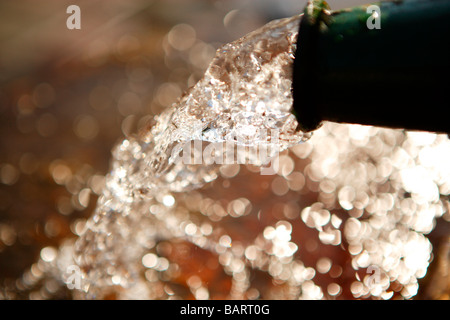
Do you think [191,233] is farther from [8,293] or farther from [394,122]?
[394,122]

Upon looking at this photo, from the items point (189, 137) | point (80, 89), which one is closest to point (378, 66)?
point (189, 137)

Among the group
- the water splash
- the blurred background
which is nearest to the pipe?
the water splash

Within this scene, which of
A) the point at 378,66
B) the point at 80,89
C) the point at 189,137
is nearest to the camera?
the point at 378,66

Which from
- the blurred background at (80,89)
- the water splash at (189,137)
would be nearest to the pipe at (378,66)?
the water splash at (189,137)

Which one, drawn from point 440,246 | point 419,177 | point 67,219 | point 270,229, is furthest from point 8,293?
point 419,177

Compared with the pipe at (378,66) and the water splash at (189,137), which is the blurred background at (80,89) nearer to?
the water splash at (189,137)

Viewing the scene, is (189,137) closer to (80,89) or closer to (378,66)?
(378,66)
